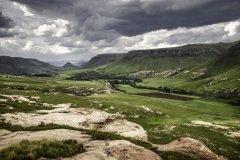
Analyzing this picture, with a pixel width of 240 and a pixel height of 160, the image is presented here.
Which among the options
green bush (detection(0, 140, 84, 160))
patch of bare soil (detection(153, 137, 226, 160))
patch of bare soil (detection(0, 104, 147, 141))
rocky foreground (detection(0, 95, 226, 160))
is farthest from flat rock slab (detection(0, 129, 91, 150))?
patch of bare soil (detection(0, 104, 147, 141))

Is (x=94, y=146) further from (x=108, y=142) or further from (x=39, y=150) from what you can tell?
(x=39, y=150)

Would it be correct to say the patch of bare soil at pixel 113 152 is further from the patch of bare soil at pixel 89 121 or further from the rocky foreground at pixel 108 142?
the patch of bare soil at pixel 89 121

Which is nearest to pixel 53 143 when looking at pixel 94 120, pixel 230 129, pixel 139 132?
pixel 139 132

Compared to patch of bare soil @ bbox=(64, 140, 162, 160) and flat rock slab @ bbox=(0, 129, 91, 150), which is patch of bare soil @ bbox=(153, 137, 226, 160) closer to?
patch of bare soil @ bbox=(64, 140, 162, 160)

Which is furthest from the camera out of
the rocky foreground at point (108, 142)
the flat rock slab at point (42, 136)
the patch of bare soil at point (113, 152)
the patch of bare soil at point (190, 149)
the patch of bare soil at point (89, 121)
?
the patch of bare soil at point (89, 121)

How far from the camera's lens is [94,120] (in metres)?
57.6

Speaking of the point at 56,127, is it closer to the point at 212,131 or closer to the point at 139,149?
the point at 139,149

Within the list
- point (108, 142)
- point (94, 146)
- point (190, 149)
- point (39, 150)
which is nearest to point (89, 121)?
point (190, 149)

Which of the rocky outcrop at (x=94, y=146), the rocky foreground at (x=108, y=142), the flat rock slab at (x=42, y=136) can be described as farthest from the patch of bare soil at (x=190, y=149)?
the flat rock slab at (x=42, y=136)

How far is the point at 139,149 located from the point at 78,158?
21.7ft

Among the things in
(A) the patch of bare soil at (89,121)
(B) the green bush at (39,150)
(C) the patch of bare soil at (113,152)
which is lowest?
(A) the patch of bare soil at (89,121)

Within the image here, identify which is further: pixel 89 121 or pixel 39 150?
pixel 89 121

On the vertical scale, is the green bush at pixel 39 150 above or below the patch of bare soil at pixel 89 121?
above

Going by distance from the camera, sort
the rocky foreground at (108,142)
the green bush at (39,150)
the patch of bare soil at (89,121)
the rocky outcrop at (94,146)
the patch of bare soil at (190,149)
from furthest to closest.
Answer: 1. the patch of bare soil at (89,121)
2. the patch of bare soil at (190,149)
3. the rocky foreground at (108,142)
4. the rocky outcrop at (94,146)
5. the green bush at (39,150)
